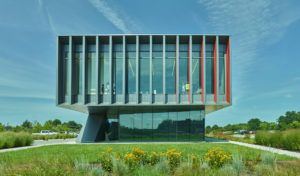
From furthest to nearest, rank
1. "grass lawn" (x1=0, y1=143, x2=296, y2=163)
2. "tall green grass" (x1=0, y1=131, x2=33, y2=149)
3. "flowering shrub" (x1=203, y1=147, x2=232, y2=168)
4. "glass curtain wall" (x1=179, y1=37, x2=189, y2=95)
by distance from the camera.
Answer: "glass curtain wall" (x1=179, y1=37, x2=189, y2=95)
"tall green grass" (x1=0, y1=131, x2=33, y2=149)
"grass lawn" (x1=0, y1=143, x2=296, y2=163)
"flowering shrub" (x1=203, y1=147, x2=232, y2=168)

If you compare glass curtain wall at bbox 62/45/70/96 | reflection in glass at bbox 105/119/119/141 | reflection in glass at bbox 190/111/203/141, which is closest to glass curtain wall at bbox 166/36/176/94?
reflection in glass at bbox 190/111/203/141

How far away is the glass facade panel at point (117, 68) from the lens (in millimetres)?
21766

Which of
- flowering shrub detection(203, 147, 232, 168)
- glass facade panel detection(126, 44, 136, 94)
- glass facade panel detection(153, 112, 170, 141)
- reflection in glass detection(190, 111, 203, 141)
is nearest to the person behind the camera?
flowering shrub detection(203, 147, 232, 168)

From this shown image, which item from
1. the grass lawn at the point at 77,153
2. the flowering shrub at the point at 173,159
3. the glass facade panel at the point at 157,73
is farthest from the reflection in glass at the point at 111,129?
the flowering shrub at the point at 173,159

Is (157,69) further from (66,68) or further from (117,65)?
(66,68)

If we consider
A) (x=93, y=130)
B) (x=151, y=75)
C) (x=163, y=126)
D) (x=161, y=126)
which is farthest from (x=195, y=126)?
(x=93, y=130)

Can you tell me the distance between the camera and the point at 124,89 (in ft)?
69.2

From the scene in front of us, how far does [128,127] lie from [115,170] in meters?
17.3

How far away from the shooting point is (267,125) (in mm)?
84938

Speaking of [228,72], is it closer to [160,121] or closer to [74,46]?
[160,121]

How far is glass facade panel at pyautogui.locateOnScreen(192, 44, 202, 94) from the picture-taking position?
71.0ft

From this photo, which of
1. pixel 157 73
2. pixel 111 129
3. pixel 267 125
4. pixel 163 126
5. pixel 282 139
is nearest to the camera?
pixel 282 139

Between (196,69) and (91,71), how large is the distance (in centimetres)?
1086

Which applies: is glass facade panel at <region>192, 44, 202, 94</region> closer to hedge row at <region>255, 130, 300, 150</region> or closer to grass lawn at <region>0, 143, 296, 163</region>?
hedge row at <region>255, 130, 300, 150</region>
